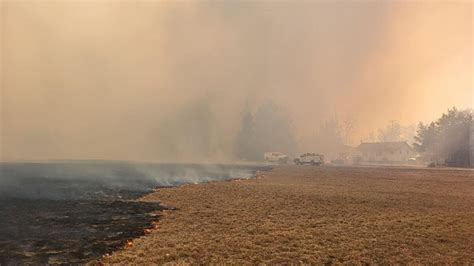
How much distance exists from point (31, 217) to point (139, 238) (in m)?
12.6

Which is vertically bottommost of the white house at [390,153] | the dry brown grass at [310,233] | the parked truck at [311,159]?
the dry brown grass at [310,233]

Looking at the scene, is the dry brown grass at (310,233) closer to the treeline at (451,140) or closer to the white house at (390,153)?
the treeline at (451,140)

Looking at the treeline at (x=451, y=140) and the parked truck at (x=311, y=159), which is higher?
the treeline at (x=451, y=140)

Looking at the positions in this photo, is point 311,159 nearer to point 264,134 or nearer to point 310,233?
point 264,134

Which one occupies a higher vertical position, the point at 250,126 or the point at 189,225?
the point at 250,126

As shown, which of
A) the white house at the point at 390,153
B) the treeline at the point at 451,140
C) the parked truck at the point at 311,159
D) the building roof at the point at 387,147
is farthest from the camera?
the building roof at the point at 387,147

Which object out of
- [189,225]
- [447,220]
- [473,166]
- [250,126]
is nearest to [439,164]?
[473,166]

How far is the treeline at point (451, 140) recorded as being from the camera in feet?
367

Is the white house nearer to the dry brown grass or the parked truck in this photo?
the parked truck

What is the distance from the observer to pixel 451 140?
119062 millimetres

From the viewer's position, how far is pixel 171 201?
109 ft

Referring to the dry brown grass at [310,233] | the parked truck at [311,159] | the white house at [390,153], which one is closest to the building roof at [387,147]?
the white house at [390,153]

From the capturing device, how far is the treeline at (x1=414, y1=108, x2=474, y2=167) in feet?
367

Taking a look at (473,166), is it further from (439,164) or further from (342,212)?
(342,212)
